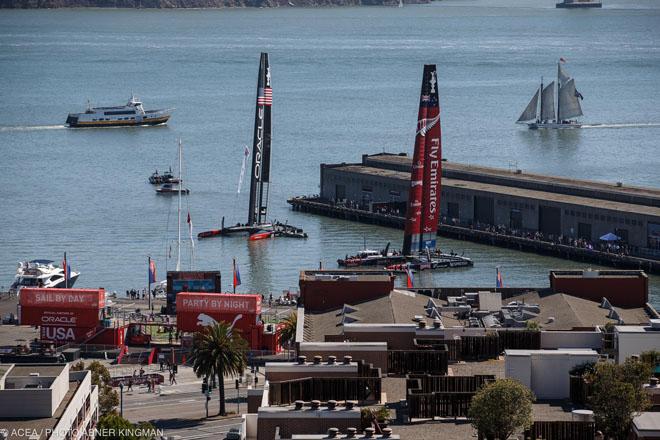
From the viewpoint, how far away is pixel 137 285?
210 feet

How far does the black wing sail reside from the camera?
3078 inches

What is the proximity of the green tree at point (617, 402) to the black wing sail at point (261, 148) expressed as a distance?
173ft

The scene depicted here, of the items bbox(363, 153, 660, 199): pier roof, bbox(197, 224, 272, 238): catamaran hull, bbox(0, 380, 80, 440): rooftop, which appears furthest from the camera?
bbox(363, 153, 660, 199): pier roof

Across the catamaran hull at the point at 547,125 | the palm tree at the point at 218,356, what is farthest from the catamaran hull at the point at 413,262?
the catamaran hull at the point at 547,125

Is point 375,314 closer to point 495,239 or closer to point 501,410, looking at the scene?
point 501,410

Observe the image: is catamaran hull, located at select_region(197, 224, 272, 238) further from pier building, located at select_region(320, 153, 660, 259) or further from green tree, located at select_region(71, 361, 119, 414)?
green tree, located at select_region(71, 361, 119, 414)

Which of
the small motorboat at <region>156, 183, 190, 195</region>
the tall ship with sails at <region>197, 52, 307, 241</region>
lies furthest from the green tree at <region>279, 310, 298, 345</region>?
the small motorboat at <region>156, 183, 190, 195</region>

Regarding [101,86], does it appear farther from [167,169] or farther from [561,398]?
[561,398]

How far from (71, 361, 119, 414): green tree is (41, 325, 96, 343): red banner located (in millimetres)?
8340

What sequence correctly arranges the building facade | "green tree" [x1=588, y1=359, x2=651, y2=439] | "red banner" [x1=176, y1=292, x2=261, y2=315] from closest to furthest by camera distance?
"green tree" [x1=588, y1=359, x2=651, y2=439] < the building facade < "red banner" [x1=176, y1=292, x2=261, y2=315]

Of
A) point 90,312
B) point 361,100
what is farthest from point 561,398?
point 361,100

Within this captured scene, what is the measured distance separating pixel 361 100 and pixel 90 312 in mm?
101243

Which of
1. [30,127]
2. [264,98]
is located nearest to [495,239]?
[264,98]

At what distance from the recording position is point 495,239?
74.0 meters
